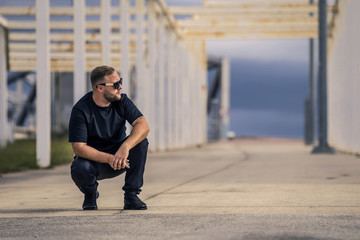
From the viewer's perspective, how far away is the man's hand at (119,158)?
16.9 feet

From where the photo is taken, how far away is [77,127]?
524cm

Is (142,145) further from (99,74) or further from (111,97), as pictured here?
(99,74)

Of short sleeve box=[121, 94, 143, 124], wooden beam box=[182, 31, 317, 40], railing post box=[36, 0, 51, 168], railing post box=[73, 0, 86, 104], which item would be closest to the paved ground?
short sleeve box=[121, 94, 143, 124]

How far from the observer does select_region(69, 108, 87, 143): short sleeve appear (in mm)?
5227

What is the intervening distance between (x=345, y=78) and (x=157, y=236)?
1623 centimetres

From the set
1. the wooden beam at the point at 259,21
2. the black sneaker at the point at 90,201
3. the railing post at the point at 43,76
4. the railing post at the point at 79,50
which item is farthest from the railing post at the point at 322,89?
the black sneaker at the point at 90,201

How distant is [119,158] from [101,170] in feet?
1.19

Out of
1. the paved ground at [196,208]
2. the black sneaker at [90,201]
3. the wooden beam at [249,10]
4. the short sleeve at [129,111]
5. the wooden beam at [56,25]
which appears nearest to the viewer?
the paved ground at [196,208]

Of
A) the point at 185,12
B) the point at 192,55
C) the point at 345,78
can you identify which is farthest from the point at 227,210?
the point at 192,55

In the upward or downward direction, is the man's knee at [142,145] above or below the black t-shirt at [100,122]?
below

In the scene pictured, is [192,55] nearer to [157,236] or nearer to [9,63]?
[9,63]

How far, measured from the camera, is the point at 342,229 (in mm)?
4438

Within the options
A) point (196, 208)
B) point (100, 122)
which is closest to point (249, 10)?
point (196, 208)

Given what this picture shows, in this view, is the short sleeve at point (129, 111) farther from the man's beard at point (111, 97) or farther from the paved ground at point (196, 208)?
the paved ground at point (196, 208)
